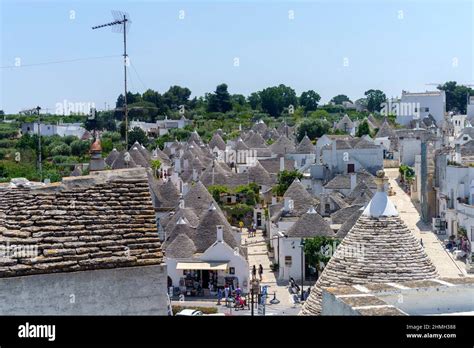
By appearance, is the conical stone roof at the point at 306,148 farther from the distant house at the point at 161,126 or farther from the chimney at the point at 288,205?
the distant house at the point at 161,126

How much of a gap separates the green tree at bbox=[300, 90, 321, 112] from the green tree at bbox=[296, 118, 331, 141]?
33.6 meters

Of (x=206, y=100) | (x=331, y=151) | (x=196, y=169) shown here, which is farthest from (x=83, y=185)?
(x=206, y=100)

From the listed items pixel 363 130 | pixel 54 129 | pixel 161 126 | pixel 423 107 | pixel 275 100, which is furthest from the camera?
pixel 275 100

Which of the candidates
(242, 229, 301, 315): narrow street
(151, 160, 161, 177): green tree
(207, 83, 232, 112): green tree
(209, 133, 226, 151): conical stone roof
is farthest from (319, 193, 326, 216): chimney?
(207, 83, 232, 112): green tree

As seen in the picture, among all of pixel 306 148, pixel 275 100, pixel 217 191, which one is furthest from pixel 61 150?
pixel 275 100

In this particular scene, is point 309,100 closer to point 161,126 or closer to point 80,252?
point 161,126

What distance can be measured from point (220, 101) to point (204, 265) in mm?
72587

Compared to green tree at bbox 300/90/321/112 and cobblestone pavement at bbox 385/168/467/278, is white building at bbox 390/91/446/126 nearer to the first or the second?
cobblestone pavement at bbox 385/168/467/278

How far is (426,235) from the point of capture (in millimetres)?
37562

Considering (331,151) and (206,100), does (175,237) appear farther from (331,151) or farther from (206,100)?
Answer: (206,100)

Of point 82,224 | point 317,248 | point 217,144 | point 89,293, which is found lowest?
point 317,248

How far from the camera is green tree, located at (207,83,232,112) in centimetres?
9844

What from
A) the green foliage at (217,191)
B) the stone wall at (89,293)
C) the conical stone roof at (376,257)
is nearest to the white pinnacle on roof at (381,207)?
the conical stone roof at (376,257)

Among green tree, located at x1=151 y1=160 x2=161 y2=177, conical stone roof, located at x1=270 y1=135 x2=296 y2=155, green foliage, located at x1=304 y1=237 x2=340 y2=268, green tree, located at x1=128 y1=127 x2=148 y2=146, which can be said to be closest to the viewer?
green foliage, located at x1=304 y1=237 x2=340 y2=268
